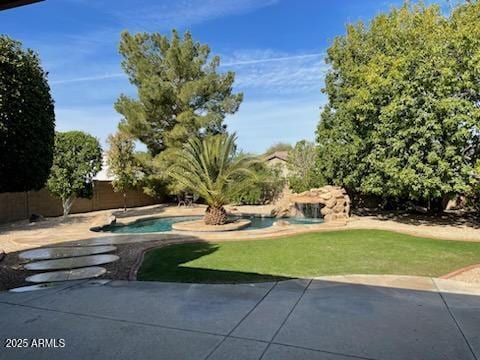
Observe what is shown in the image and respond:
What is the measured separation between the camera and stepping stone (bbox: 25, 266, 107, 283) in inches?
243

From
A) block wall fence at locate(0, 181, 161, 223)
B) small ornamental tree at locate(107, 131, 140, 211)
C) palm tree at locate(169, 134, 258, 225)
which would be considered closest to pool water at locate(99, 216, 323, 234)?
palm tree at locate(169, 134, 258, 225)

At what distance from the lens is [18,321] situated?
159 inches

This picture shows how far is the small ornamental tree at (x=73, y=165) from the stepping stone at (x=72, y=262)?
9018 mm

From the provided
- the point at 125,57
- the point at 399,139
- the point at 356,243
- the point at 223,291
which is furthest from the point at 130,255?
the point at 125,57

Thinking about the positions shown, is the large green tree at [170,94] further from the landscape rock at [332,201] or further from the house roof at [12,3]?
the house roof at [12,3]

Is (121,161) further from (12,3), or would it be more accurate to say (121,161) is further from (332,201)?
(12,3)

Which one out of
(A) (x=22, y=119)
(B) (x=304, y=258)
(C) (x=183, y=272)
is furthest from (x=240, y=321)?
(A) (x=22, y=119)

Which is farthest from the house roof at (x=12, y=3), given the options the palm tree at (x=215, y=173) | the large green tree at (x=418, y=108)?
the large green tree at (x=418, y=108)

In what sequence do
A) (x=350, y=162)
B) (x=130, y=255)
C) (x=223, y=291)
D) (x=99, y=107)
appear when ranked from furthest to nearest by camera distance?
(x=99, y=107) < (x=350, y=162) < (x=130, y=255) < (x=223, y=291)

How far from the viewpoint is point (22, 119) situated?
525cm

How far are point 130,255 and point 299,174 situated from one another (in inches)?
630

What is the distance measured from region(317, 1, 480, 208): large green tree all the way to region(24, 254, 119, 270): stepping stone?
9.19 m

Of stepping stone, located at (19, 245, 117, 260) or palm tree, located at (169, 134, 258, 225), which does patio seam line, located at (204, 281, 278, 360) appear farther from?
palm tree, located at (169, 134, 258, 225)

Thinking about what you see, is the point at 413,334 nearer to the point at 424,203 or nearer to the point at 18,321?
the point at 18,321
